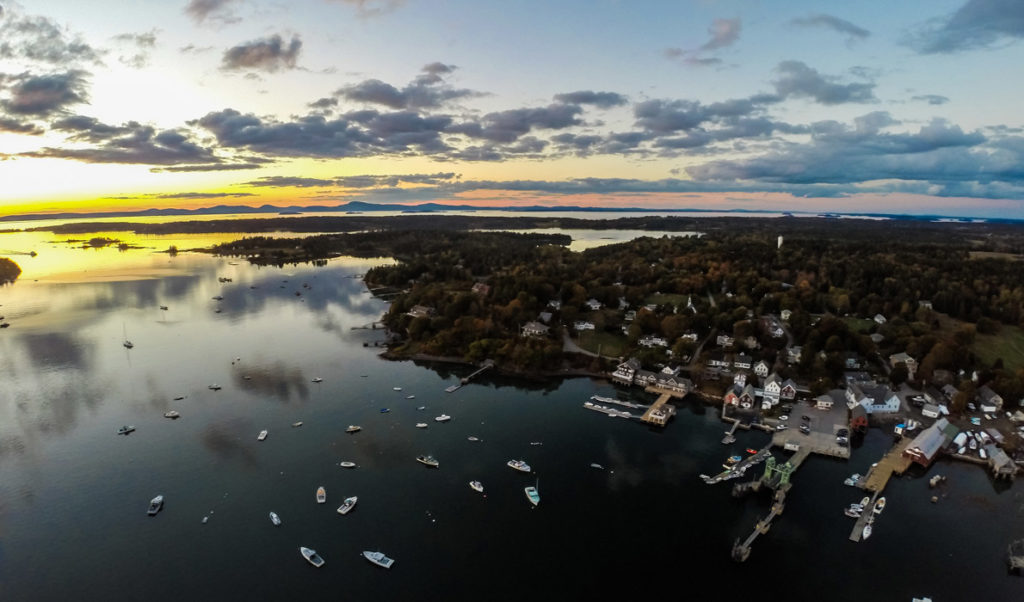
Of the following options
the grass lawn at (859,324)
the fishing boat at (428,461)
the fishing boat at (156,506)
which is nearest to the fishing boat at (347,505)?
the fishing boat at (428,461)

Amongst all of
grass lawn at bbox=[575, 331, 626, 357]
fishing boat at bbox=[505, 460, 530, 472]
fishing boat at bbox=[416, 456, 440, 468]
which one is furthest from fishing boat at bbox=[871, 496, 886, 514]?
grass lawn at bbox=[575, 331, 626, 357]

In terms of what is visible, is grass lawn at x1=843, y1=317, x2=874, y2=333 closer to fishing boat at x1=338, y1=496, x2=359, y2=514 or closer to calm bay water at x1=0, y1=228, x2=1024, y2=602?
calm bay water at x1=0, y1=228, x2=1024, y2=602

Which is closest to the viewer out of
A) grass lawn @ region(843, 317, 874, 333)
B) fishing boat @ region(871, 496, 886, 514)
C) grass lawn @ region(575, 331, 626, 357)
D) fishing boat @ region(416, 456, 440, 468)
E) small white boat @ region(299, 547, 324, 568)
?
small white boat @ region(299, 547, 324, 568)

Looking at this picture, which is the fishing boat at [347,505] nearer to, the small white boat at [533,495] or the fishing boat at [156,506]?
the small white boat at [533,495]

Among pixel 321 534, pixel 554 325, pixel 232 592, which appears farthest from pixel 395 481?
pixel 554 325

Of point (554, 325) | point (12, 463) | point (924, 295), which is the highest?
point (924, 295)

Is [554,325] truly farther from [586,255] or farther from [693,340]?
[586,255]
